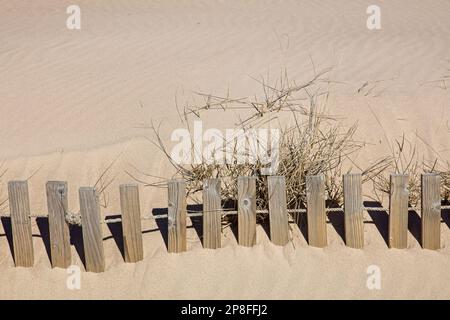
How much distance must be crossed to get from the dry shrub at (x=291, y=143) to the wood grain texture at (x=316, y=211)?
24 centimetres

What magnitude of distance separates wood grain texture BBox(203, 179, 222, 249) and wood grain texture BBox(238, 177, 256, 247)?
0.13 metres

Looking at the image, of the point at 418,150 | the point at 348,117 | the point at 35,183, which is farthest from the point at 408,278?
the point at 35,183

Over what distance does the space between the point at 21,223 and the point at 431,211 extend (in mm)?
2537

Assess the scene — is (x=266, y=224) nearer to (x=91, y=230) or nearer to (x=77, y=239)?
(x=91, y=230)

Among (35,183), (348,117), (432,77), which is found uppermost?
(432,77)

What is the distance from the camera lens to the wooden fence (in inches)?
133

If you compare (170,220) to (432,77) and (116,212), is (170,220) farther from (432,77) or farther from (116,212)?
(432,77)

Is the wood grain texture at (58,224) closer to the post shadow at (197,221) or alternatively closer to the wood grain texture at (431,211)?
the post shadow at (197,221)

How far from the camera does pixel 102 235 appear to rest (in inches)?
142

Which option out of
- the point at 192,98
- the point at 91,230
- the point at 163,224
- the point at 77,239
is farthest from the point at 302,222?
the point at 192,98

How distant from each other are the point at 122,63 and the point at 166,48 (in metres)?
0.81

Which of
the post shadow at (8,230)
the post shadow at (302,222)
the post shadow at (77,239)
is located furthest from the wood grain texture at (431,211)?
the post shadow at (8,230)
